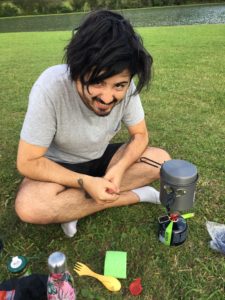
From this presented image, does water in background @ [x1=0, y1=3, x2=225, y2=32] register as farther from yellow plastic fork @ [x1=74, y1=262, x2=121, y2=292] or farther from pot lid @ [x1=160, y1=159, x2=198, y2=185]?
yellow plastic fork @ [x1=74, y1=262, x2=121, y2=292]

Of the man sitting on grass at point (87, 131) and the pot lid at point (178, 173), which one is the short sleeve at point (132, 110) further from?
the pot lid at point (178, 173)

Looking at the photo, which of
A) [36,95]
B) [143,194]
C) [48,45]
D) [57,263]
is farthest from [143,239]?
[48,45]

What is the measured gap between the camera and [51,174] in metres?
2.10

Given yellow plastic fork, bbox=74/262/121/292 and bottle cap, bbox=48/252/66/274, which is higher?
bottle cap, bbox=48/252/66/274

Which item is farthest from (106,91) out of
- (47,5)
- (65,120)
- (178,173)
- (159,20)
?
(47,5)

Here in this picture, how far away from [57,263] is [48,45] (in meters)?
10.4

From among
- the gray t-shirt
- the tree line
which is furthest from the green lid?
the tree line

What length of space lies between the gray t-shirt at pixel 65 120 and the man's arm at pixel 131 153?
0.30 feet

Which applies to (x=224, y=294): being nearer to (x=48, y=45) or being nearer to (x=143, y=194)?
(x=143, y=194)

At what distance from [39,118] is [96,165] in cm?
67

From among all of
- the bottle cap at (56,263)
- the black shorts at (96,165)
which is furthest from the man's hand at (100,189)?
the bottle cap at (56,263)

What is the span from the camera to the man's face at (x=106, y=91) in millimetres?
1699

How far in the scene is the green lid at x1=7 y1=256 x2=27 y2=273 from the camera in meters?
2.01

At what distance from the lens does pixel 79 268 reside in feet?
6.66
